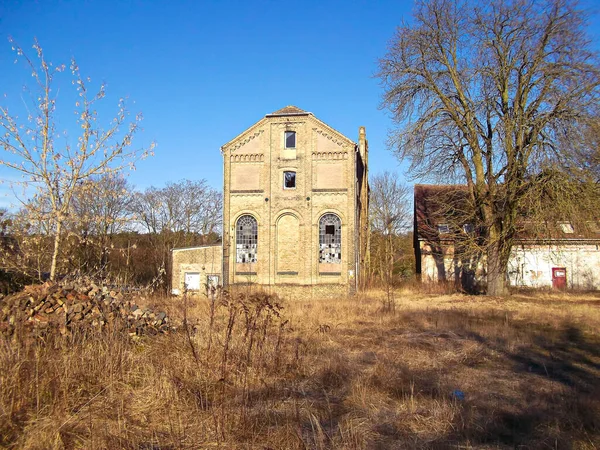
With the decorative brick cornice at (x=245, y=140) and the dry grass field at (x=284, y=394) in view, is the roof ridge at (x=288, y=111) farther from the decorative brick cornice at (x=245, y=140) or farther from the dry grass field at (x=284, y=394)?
the dry grass field at (x=284, y=394)

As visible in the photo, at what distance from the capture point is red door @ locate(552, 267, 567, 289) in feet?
101

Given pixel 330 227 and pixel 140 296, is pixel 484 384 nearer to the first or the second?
pixel 140 296

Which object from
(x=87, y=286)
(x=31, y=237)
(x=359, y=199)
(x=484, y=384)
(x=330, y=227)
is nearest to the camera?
(x=484, y=384)

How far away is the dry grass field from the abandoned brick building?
64.2ft

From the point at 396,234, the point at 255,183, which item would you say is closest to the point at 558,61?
the point at 255,183

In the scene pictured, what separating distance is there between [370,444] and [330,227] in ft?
84.4

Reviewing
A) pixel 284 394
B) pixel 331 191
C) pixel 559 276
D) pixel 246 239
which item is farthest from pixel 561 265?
pixel 284 394

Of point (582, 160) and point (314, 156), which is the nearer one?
point (582, 160)

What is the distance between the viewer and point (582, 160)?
19953 millimetres

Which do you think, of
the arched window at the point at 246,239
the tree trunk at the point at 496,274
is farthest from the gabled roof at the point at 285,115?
the tree trunk at the point at 496,274

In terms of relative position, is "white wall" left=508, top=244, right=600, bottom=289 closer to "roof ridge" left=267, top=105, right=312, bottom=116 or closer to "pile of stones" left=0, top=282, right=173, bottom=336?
"roof ridge" left=267, top=105, right=312, bottom=116

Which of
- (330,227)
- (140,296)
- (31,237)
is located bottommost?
(140,296)

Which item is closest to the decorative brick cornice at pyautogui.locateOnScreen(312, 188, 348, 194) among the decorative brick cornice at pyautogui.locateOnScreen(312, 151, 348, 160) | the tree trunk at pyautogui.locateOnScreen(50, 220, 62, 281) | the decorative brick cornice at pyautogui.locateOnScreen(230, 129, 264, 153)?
the decorative brick cornice at pyautogui.locateOnScreen(312, 151, 348, 160)

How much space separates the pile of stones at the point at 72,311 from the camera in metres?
8.30
